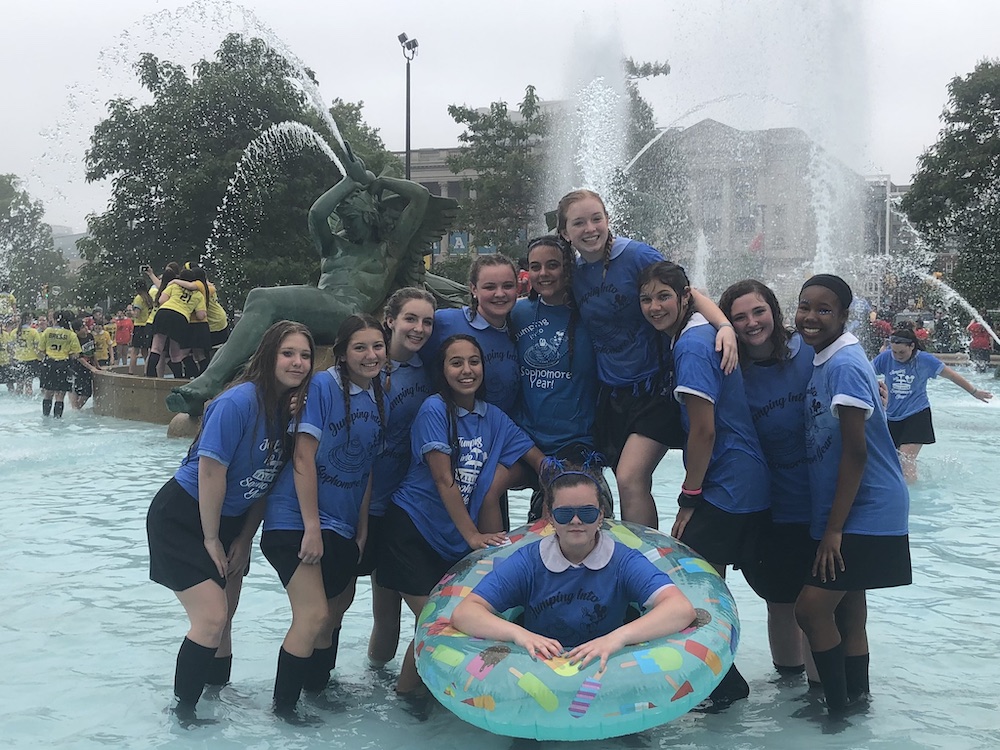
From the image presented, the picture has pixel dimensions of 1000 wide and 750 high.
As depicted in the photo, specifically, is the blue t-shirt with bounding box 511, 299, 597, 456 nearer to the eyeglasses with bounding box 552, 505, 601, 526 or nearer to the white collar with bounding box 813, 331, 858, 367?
the eyeglasses with bounding box 552, 505, 601, 526

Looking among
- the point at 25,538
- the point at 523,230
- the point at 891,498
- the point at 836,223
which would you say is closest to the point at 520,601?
the point at 891,498

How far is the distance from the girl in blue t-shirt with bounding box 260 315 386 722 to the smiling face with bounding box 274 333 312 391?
8 centimetres

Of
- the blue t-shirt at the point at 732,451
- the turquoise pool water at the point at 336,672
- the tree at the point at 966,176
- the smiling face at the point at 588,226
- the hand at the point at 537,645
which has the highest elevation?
the tree at the point at 966,176

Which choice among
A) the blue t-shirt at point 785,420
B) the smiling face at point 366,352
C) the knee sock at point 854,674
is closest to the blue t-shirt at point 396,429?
the smiling face at point 366,352

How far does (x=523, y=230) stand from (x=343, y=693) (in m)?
32.4

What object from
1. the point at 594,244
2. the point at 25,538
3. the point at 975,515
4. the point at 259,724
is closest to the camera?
the point at 259,724

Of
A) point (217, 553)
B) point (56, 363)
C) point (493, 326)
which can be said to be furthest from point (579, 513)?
point (56, 363)

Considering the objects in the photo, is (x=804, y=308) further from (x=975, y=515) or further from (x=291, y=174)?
(x=291, y=174)

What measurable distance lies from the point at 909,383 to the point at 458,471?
18.8 ft

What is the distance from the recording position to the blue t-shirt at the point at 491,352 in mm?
4523

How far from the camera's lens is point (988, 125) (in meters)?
35.7

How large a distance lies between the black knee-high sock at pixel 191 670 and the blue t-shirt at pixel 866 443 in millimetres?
2504

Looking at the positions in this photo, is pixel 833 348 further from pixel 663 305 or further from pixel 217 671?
pixel 217 671

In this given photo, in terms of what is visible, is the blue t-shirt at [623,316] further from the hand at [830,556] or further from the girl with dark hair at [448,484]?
the hand at [830,556]
